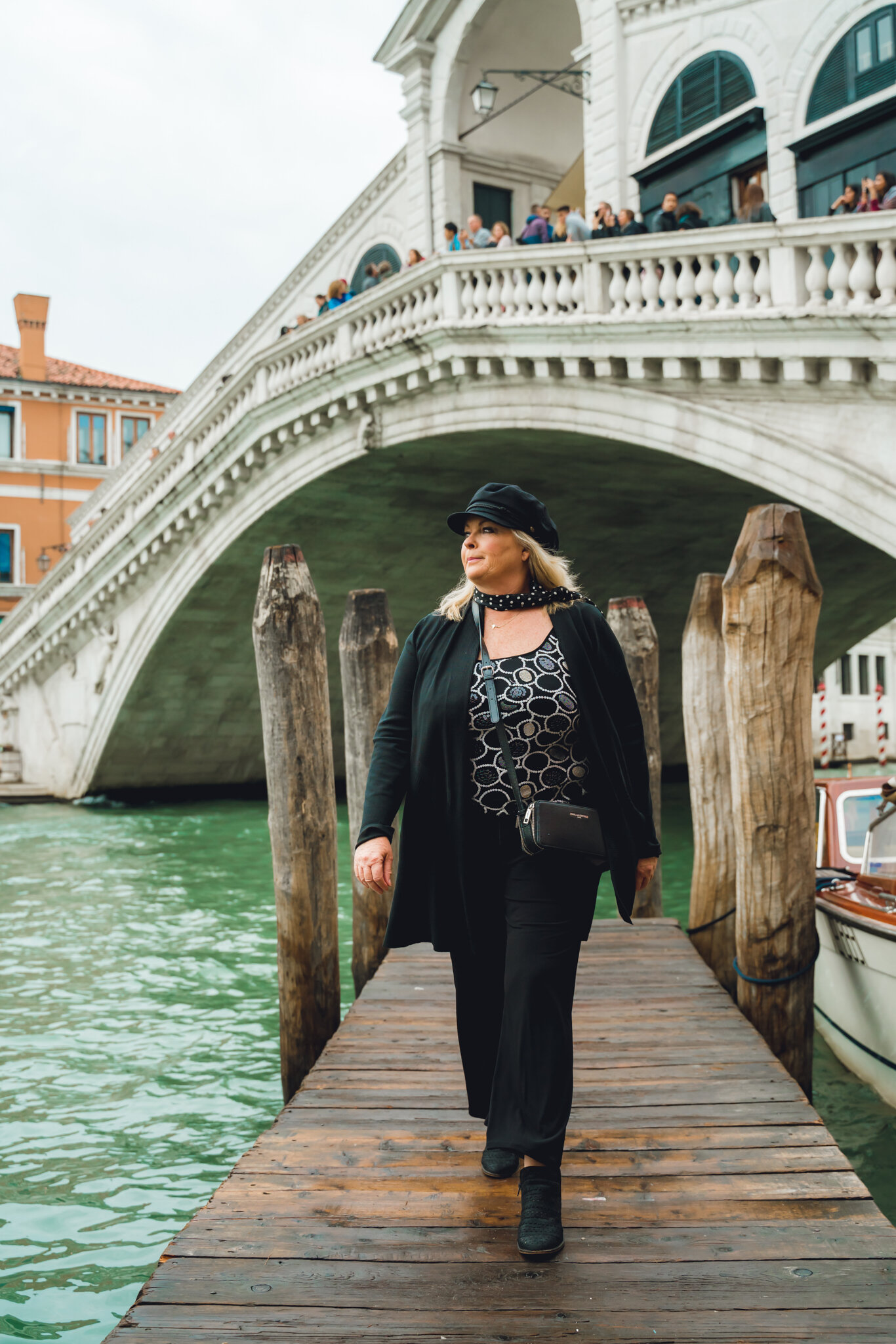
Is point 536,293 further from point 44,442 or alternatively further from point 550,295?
point 44,442

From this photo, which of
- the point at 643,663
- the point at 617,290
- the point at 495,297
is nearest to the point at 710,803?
the point at 643,663

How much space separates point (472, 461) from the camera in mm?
11555

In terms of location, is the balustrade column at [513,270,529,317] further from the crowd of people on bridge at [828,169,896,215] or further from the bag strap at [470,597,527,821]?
the bag strap at [470,597,527,821]

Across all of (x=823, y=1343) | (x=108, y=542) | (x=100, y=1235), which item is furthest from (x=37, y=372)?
(x=823, y=1343)

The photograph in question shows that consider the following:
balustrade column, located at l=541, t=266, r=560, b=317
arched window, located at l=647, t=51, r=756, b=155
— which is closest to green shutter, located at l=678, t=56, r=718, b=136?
arched window, located at l=647, t=51, r=756, b=155

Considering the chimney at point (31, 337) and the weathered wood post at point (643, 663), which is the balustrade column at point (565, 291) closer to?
the weathered wood post at point (643, 663)

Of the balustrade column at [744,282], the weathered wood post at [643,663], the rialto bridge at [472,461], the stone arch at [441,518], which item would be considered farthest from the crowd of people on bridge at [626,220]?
the weathered wood post at [643,663]

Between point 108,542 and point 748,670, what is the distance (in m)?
12.4

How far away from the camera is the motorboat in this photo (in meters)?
4.25

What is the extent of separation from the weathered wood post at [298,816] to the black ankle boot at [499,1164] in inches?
64.3

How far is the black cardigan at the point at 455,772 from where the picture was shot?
2227 millimetres

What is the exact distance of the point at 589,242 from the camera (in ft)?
28.7

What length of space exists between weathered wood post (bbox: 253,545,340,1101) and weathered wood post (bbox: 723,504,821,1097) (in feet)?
4.41

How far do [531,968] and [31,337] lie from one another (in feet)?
85.3
